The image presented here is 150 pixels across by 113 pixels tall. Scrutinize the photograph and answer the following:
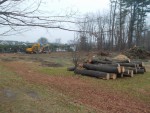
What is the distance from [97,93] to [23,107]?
356 cm

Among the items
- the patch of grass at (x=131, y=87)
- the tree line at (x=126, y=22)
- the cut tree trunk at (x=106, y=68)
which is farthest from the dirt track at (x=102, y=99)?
the tree line at (x=126, y=22)

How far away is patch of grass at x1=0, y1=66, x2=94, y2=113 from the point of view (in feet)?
23.0

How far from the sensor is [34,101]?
7.89 m

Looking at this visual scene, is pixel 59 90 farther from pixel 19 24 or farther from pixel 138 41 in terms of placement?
pixel 138 41

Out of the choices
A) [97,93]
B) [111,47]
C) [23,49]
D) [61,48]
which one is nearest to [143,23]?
[111,47]

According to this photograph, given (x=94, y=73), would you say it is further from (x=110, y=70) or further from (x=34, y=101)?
(x=34, y=101)

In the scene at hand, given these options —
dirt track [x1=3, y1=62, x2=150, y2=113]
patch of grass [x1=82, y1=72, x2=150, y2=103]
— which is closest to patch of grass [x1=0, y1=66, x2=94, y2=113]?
dirt track [x1=3, y1=62, x2=150, y2=113]

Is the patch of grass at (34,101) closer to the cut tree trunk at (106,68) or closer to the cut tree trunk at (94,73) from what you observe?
the cut tree trunk at (94,73)

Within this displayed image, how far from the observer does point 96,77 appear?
1402cm

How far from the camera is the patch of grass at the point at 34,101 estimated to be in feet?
23.0

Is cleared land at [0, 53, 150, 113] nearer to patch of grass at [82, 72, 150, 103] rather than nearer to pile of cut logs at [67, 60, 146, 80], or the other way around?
patch of grass at [82, 72, 150, 103]

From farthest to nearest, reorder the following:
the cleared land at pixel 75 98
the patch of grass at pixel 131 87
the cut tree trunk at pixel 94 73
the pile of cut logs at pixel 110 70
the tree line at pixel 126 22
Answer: the tree line at pixel 126 22 → the pile of cut logs at pixel 110 70 → the cut tree trunk at pixel 94 73 → the patch of grass at pixel 131 87 → the cleared land at pixel 75 98

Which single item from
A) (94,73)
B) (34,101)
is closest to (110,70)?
(94,73)

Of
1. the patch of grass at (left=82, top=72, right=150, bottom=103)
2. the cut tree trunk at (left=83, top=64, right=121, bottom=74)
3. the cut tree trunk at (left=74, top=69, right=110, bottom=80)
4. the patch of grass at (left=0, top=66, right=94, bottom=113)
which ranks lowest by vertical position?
the patch of grass at (left=82, top=72, right=150, bottom=103)
